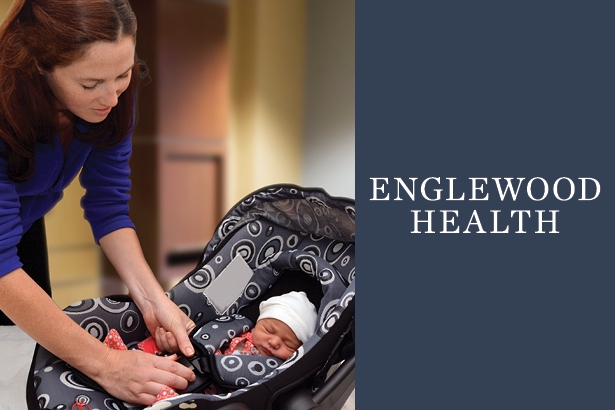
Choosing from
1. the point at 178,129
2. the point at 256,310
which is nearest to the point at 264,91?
the point at 178,129

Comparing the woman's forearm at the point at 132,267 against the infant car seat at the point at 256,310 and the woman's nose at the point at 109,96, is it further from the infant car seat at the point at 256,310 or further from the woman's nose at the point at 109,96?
the woman's nose at the point at 109,96

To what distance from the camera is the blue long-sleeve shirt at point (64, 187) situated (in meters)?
0.99

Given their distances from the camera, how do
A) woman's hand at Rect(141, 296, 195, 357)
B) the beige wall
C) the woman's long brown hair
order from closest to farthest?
the woman's long brown hair → woman's hand at Rect(141, 296, 195, 357) → the beige wall

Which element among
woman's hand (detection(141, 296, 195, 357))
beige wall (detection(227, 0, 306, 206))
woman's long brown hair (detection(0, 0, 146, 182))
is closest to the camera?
woman's long brown hair (detection(0, 0, 146, 182))

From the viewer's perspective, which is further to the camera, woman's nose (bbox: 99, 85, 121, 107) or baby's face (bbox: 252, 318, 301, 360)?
baby's face (bbox: 252, 318, 301, 360)

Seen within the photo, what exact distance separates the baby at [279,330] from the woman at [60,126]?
17 centimetres

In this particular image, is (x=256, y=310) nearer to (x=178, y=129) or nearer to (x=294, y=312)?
(x=294, y=312)

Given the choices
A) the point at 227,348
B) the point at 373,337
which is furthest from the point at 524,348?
the point at 227,348

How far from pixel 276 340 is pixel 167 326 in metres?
0.24

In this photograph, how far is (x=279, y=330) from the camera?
50.4 inches

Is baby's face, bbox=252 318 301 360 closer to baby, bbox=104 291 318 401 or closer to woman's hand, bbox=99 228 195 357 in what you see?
baby, bbox=104 291 318 401

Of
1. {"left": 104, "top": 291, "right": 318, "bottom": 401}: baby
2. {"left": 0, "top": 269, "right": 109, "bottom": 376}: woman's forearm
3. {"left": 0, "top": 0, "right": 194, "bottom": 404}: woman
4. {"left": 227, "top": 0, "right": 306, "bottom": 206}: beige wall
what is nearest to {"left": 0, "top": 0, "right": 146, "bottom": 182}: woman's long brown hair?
{"left": 0, "top": 0, "right": 194, "bottom": 404}: woman

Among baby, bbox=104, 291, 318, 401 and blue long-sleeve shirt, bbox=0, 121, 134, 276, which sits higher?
blue long-sleeve shirt, bbox=0, 121, 134, 276

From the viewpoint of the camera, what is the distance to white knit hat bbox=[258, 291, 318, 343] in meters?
1.29
